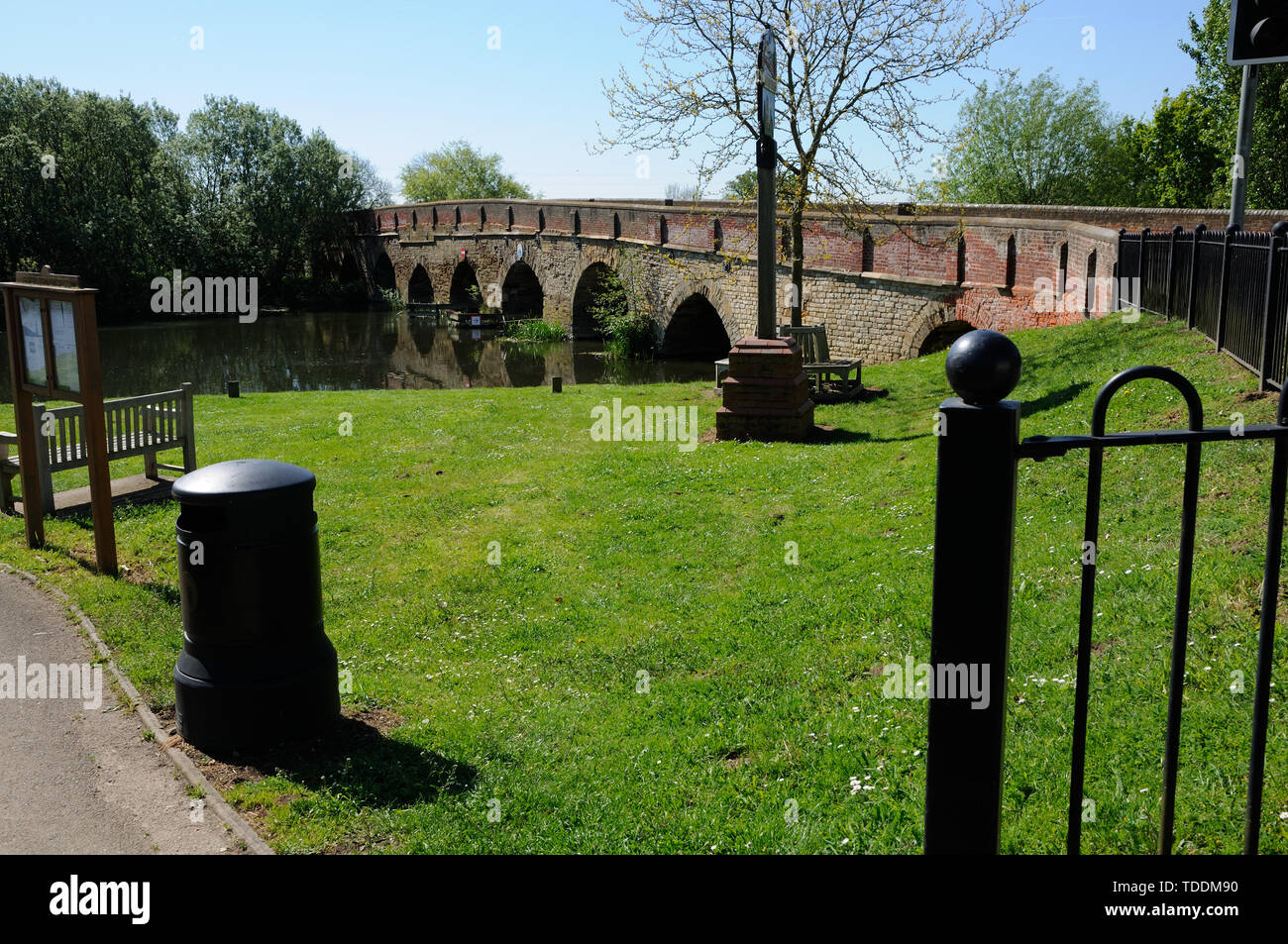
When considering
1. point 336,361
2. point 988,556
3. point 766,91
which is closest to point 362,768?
point 988,556

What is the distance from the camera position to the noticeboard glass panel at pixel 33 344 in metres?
7.35

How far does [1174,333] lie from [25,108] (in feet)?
140

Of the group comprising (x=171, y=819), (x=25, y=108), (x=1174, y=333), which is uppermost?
(x=25, y=108)

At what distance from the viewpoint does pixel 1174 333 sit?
11359mm

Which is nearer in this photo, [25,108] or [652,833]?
[652,833]

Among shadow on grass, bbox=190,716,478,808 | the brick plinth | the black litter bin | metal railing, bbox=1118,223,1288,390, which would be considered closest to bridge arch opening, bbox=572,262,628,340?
metal railing, bbox=1118,223,1288,390

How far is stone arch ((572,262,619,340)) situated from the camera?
35703mm

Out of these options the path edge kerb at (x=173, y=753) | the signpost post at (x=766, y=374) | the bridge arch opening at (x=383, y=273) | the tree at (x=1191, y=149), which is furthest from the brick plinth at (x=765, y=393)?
the bridge arch opening at (x=383, y=273)

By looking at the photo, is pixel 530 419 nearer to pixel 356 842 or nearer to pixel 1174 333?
pixel 1174 333

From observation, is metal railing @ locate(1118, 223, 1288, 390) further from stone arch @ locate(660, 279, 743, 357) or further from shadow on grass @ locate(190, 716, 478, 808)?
stone arch @ locate(660, 279, 743, 357)

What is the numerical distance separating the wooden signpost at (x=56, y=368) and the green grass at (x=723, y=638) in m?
0.35

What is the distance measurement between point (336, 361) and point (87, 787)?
28.9 metres
